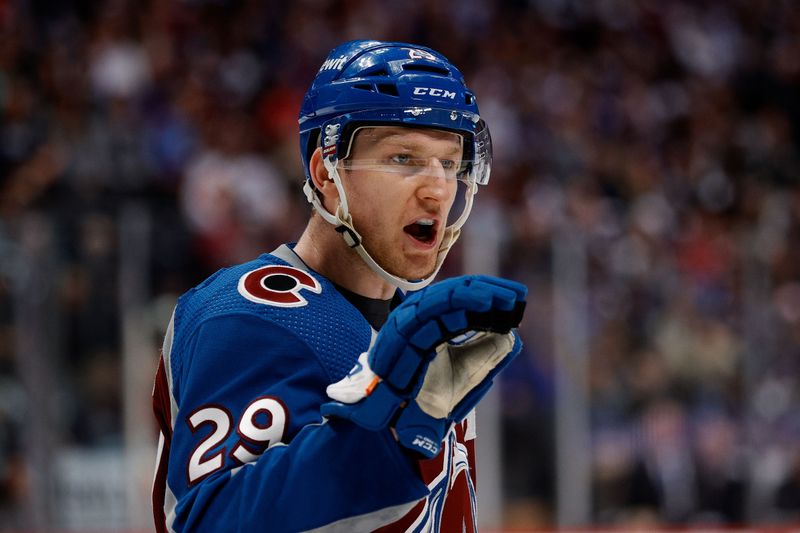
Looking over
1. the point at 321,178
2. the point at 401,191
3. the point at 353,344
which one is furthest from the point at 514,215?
the point at 353,344

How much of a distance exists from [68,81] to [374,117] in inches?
221

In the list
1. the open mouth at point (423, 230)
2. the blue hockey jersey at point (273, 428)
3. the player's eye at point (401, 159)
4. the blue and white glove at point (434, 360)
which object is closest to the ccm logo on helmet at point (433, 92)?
the player's eye at point (401, 159)

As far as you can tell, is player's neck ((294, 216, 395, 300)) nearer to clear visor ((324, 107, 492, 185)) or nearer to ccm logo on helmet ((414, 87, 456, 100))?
clear visor ((324, 107, 492, 185))

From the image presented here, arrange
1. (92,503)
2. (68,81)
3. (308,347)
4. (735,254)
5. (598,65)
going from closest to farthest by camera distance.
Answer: (308,347) < (92,503) < (735,254) < (68,81) < (598,65)

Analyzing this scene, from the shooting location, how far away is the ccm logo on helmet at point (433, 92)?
204cm

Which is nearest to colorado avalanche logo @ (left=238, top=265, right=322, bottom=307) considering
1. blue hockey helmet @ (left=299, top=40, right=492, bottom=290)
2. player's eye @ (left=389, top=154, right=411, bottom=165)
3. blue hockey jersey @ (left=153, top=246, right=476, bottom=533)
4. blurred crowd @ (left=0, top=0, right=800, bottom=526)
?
blue hockey jersey @ (left=153, top=246, right=476, bottom=533)

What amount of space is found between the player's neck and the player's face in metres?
0.06

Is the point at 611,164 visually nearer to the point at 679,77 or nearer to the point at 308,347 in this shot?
the point at 679,77

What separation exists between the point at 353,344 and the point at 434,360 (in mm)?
283

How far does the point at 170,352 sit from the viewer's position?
202cm

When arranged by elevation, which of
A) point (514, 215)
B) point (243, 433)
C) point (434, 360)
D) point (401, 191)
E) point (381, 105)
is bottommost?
point (243, 433)

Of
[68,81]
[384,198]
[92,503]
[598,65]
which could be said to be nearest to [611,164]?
[598,65]

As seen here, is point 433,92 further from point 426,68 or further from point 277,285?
point 277,285

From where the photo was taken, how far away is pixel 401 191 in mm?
2033
